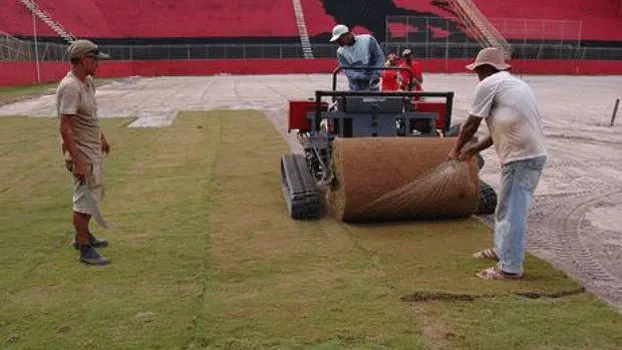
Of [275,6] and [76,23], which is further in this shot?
[275,6]

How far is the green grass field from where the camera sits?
401cm

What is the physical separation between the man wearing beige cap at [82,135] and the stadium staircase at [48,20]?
150ft

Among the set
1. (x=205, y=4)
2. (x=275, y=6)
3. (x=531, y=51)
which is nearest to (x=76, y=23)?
(x=205, y=4)

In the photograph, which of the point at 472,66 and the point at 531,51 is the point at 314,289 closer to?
the point at 472,66

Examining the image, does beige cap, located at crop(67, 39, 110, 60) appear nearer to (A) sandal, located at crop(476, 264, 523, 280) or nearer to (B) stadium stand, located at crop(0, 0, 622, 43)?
(A) sandal, located at crop(476, 264, 523, 280)

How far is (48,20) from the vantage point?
49156 mm

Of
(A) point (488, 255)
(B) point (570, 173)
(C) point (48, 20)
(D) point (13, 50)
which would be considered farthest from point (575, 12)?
(A) point (488, 255)

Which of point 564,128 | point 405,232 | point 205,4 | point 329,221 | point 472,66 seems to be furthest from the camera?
point 205,4

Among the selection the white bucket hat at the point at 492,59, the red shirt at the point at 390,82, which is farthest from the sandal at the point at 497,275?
the red shirt at the point at 390,82

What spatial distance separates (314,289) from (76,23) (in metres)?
49.8

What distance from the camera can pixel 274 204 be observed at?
7.39m

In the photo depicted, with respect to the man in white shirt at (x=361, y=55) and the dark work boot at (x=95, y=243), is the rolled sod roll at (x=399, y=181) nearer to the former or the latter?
the man in white shirt at (x=361, y=55)

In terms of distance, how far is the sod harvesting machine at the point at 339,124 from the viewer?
22.5 feet

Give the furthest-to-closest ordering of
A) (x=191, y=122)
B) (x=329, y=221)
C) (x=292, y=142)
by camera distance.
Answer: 1. (x=191, y=122)
2. (x=292, y=142)
3. (x=329, y=221)
